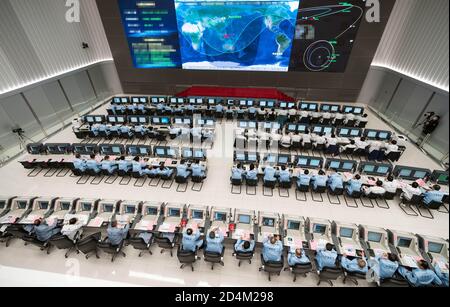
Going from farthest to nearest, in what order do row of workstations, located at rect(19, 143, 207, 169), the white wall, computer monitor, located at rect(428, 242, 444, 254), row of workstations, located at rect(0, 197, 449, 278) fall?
the white wall < row of workstations, located at rect(19, 143, 207, 169) < row of workstations, located at rect(0, 197, 449, 278) < computer monitor, located at rect(428, 242, 444, 254)

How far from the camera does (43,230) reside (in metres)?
5.16

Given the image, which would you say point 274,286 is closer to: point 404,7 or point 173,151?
point 173,151

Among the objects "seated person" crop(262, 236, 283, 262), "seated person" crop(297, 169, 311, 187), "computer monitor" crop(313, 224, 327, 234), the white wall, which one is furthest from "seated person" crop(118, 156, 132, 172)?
the white wall

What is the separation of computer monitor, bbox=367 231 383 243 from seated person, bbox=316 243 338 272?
107 cm

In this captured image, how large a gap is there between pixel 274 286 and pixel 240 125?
6633 mm

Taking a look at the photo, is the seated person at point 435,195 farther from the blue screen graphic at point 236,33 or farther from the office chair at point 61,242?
the blue screen graphic at point 236,33

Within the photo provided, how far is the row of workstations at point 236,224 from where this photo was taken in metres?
4.85

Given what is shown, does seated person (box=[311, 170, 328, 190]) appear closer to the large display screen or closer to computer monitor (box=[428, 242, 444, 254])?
computer monitor (box=[428, 242, 444, 254])

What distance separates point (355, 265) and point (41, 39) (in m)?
15.3

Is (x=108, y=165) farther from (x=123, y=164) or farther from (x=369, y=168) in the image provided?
(x=369, y=168)

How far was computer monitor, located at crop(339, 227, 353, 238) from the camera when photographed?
5.12 m

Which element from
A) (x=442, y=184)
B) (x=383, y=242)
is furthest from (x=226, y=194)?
(x=442, y=184)

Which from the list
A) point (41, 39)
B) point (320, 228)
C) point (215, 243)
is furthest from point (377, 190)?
point (41, 39)

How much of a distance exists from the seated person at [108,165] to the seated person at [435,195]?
9784 millimetres
